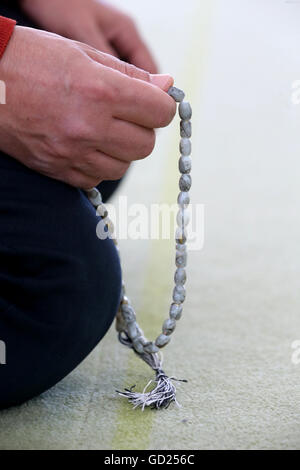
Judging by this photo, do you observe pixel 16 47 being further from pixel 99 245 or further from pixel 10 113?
pixel 99 245

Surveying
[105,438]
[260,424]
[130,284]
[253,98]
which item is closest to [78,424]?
[105,438]

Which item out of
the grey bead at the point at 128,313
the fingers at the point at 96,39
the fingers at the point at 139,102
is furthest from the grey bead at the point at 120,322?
the fingers at the point at 96,39

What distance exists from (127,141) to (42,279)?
15cm

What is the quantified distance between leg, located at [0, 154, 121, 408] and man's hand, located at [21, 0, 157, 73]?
1.27 feet

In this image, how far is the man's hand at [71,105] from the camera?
0.56 m

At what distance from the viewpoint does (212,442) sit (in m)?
0.55

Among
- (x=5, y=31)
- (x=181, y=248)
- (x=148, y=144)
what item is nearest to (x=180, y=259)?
(x=181, y=248)

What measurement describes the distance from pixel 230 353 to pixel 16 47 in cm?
41

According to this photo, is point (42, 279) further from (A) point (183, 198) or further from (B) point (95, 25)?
(B) point (95, 25)

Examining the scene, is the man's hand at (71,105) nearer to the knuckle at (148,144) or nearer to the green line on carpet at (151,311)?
→ the knuckle at (148,144)

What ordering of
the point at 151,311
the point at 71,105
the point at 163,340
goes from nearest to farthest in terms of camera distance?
1. the point at 71,105
2. the point at 163,340
3. the point at 151,311

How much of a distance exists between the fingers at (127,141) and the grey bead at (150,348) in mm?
195

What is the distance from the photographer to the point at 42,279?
2.04 ft
